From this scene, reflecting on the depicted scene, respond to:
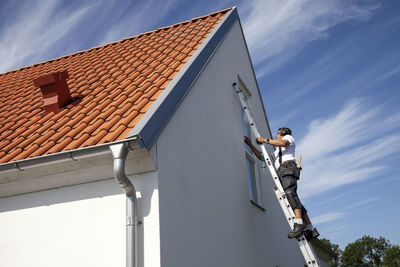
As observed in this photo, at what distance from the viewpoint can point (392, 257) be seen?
59.8 metres

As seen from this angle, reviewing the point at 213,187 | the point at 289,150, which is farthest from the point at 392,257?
the point at 213,187

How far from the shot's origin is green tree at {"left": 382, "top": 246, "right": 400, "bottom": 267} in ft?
192

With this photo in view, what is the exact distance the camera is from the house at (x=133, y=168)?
392cm

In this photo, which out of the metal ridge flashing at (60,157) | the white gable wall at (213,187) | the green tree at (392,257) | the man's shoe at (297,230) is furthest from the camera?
the green tree at (392,257)

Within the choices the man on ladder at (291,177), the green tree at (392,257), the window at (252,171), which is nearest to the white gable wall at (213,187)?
the window at (252,171)

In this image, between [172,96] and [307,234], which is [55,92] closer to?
[172,96]

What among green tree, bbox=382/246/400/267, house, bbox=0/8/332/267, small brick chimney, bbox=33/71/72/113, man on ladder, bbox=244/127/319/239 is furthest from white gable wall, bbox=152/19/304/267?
green tree, bbox=382/246/400/267

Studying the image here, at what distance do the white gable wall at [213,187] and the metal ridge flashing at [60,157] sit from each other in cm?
53

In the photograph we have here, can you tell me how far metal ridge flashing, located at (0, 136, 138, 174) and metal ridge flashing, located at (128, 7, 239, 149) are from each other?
8.2 inches

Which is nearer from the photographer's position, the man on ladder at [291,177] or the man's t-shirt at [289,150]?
the man on ladder at [291,177]

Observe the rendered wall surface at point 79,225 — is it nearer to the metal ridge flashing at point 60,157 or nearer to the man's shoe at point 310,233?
the metal ridge flashing at point 60,157

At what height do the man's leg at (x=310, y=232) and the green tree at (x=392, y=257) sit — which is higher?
the green tree at (x=392, y=257)

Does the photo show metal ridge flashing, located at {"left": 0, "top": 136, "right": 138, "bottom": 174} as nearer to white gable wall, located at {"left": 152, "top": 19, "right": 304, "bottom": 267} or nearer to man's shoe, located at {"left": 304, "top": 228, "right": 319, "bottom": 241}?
white gable wall, located at {"left": 152, "top": 19, "right": 304, "bottom": 267}

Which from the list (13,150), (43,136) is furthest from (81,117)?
(13,150)
